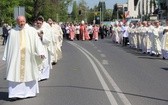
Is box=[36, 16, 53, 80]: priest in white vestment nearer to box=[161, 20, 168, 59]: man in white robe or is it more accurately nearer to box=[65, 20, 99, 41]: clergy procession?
box=[161, 20, 168, 59]: man in white robe

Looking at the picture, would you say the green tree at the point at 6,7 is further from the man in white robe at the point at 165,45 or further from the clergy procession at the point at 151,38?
the man in white robe at the point at 165,45

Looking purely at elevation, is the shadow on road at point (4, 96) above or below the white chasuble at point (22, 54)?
below

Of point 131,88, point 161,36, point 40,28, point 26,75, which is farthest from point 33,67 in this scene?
point 161,36

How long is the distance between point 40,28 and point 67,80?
1.79m

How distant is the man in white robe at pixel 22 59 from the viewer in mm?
10859

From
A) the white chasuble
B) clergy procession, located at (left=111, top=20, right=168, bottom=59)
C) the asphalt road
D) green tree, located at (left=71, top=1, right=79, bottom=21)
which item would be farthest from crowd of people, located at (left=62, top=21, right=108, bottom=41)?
green tree, located at (left=71, top=1, right=79, bottom=21)

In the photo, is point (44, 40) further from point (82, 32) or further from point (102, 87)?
point (82, 32)

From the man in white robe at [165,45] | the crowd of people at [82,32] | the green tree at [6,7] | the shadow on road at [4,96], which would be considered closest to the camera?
the shadow on road at [4,96]

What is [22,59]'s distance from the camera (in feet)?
36.0

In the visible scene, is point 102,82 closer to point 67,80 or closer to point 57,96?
point 67,80

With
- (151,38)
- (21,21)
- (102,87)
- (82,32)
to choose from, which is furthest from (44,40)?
(82,32)

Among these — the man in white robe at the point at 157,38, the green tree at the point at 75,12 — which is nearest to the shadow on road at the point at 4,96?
the man in white robe at the point at 157,38

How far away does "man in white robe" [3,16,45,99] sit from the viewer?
35.6 ft

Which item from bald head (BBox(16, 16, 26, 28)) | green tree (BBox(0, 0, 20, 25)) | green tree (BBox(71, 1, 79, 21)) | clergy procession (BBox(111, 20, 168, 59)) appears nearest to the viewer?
bald head (BBox(16, 16, 26, 28))
